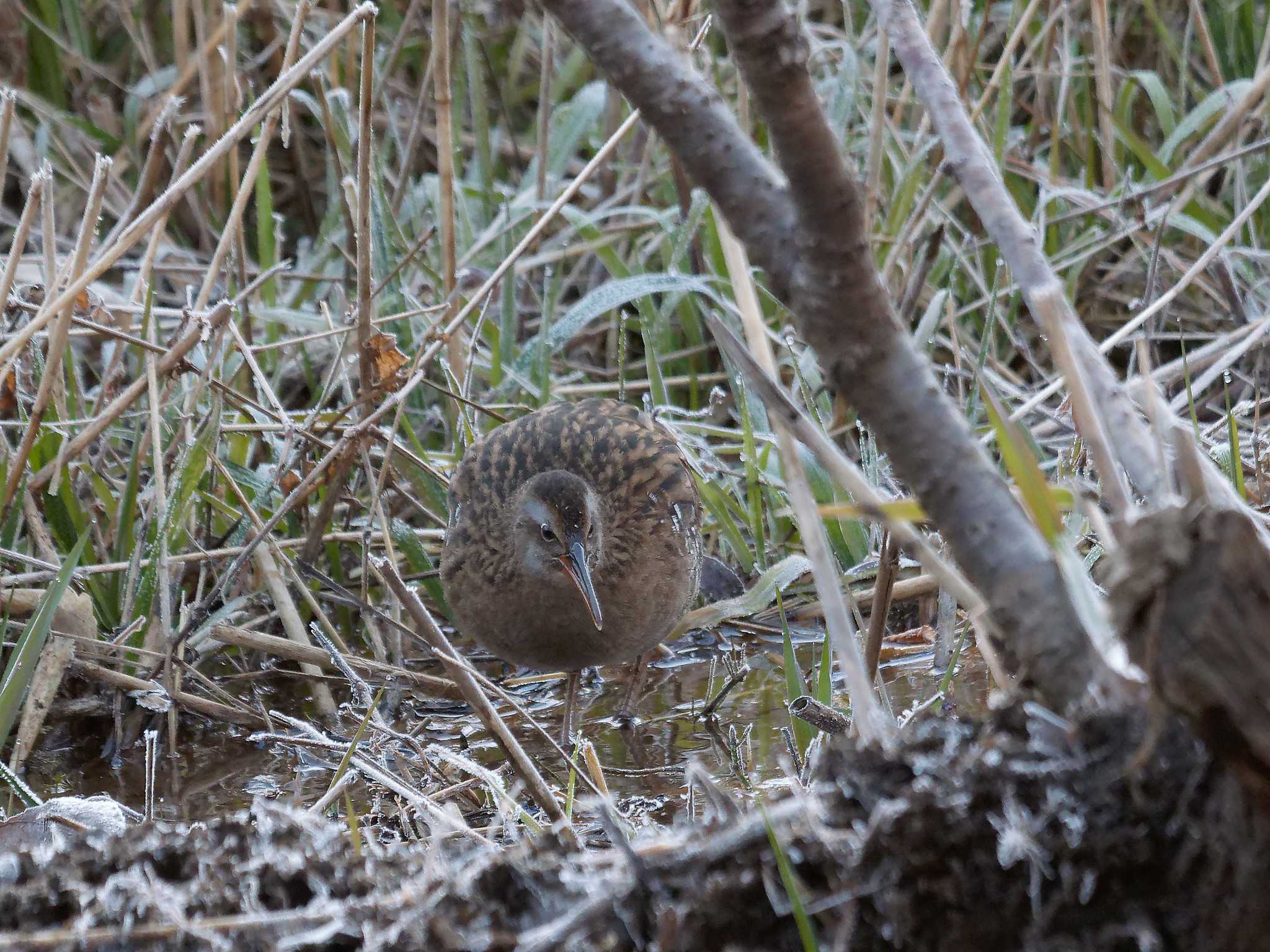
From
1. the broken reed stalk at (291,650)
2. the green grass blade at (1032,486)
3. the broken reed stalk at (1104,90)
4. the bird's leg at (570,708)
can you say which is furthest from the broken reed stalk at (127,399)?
the broken reed stalk at (1104,90)

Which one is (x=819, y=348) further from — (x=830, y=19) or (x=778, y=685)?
(x=830, y=19)

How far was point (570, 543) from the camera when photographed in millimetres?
3635

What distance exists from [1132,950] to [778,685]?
220cm

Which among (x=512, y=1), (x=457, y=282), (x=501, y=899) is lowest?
(x=501, y=899)

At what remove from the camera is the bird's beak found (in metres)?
3.51

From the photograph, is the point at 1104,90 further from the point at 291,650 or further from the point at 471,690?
the point at 471,690

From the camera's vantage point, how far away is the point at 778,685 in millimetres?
3523

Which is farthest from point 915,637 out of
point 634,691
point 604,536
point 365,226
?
point 365,226

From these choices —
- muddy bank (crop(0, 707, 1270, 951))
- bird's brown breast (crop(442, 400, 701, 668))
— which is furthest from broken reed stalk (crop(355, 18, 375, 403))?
muddy bank (crop(0, 707, 1270, 951))

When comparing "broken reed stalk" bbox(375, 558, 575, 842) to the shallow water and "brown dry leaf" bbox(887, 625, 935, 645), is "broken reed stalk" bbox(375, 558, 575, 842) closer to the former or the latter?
the shallow water

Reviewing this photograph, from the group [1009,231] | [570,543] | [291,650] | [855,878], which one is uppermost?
[570,543]

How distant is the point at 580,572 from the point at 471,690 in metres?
1.64

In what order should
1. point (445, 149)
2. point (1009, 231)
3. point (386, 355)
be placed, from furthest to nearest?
point (445, 149)
point (386, 355)
point (1009, 231)

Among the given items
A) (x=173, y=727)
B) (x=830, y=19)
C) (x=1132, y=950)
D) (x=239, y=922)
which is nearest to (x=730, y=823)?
(x=1132, y=950)
